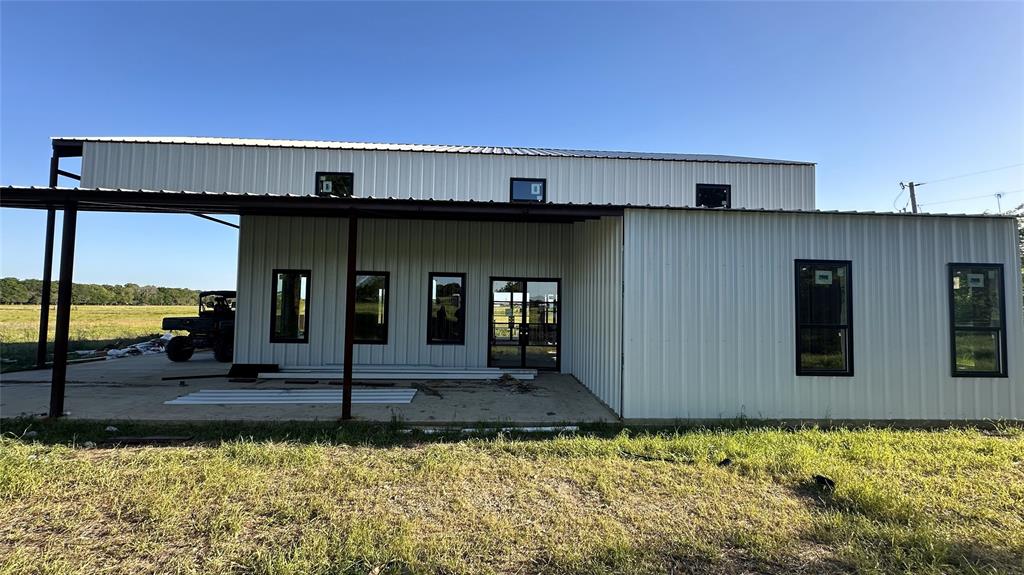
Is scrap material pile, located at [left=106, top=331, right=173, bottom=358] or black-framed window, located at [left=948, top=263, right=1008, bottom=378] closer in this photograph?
black-framed window, located at [left=948, top=263, right=1008, bottom=378]

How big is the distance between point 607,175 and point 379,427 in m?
7.90

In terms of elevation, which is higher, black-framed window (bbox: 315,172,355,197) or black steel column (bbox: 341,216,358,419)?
black-framed window (bbox: 315,172,355,197)

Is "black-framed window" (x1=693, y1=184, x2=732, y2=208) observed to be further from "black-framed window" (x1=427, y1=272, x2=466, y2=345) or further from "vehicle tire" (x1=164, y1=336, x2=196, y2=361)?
"vehicle tire" (x1=164, y1=336, x2=196, y2=361)

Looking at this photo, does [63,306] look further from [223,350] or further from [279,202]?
[223,350]

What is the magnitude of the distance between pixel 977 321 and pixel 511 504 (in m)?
6.30

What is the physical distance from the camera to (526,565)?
8.45ft

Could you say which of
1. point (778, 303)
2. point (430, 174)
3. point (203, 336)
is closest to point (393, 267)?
point (430, 174)

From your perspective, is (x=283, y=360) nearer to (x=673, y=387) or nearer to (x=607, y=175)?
(x=673, y=387)

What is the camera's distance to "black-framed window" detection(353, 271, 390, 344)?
9094mm

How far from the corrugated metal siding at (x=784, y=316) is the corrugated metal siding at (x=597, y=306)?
0.34 meters

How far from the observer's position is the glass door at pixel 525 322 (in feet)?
30.7

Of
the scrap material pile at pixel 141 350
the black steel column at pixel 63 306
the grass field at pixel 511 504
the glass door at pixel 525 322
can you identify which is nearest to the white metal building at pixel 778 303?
the black steel column at pixel 63 306

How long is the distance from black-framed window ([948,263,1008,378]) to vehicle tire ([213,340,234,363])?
518 inches

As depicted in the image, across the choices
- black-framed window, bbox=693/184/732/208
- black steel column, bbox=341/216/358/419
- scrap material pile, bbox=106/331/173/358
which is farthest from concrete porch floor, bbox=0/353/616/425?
black-framed window, bbox=693/184/732/208
